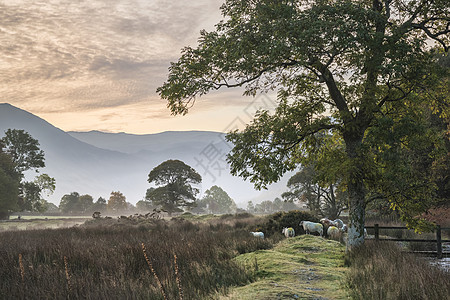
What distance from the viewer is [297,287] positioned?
6754 millimetres

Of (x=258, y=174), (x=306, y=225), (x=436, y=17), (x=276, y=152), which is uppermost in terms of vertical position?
(x=436, y=17)

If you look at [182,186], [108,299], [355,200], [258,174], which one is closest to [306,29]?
[258,174]

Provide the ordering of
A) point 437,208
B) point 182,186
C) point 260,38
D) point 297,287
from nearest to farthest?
point 297,287 < point 260,38 < point 437,208 < point 182,186

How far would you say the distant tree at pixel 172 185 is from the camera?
54.4 metres

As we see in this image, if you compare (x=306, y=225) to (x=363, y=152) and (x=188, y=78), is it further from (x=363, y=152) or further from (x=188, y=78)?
(x=188, y=78)

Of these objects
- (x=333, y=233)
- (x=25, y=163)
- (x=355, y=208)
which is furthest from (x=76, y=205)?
(x=355, y=208)

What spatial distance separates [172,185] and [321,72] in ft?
149

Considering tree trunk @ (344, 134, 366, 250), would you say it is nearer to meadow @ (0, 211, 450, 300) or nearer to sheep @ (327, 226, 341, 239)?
meadow @ (0, 211, 450, 300)

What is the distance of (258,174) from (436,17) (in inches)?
320

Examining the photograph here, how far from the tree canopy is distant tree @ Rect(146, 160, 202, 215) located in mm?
42911

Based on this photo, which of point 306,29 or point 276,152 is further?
point 276,152

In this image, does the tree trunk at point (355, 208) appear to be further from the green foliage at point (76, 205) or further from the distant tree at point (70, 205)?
the distant tree at point (70, 205)

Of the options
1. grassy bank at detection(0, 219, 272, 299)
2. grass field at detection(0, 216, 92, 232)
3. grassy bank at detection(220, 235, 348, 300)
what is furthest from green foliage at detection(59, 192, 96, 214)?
grassy bank at detection(220, 235, 348, 300)

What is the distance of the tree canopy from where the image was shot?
9.88 meters
